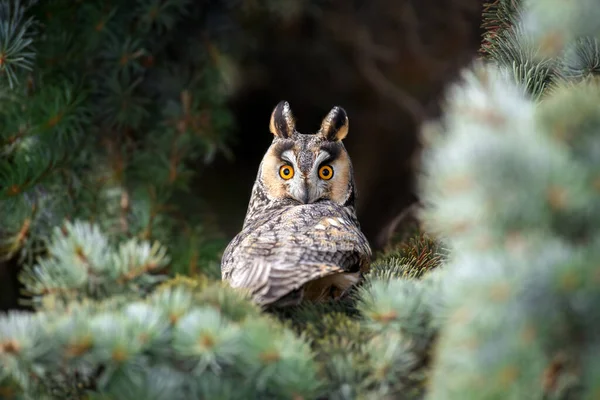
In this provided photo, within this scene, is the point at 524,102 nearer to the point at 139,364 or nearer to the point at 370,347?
the point at 370,347

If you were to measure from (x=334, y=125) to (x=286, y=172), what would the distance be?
0.20 metres

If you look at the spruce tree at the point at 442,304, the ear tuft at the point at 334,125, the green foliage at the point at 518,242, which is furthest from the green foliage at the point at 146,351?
the ear tuft at the point at 334,125

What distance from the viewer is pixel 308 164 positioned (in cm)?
211

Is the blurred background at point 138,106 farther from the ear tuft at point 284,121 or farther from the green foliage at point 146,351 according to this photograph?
the green foliage at point 146,351

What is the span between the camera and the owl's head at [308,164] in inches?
83.6

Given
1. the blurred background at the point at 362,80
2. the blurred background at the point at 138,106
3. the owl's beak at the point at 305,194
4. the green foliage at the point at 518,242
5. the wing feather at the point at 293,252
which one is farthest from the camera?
the blurred background at the point at 362,80

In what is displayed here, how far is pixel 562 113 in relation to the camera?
2.80 feet

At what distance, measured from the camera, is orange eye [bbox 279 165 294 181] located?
2.17 m

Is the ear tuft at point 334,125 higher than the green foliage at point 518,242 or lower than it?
higher

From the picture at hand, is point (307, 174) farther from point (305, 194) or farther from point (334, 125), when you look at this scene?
point (334, 125)

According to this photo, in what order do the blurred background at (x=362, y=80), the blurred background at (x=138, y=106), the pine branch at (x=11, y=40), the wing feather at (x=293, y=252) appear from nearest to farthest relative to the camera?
the wing feather at (x=293, y=252), the pine branch at (x=11, y=40), the blurred background at (x=138, y=106), the blurred background at (x=362, y=80)

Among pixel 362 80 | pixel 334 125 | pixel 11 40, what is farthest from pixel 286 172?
pixel 362 80

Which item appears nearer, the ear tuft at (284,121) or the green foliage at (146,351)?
the green foliage at (146,351)

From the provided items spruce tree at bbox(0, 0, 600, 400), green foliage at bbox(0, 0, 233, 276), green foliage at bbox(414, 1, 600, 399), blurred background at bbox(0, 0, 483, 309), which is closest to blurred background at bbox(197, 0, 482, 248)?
blurred background at bbox(0, 0, 483, 309)
